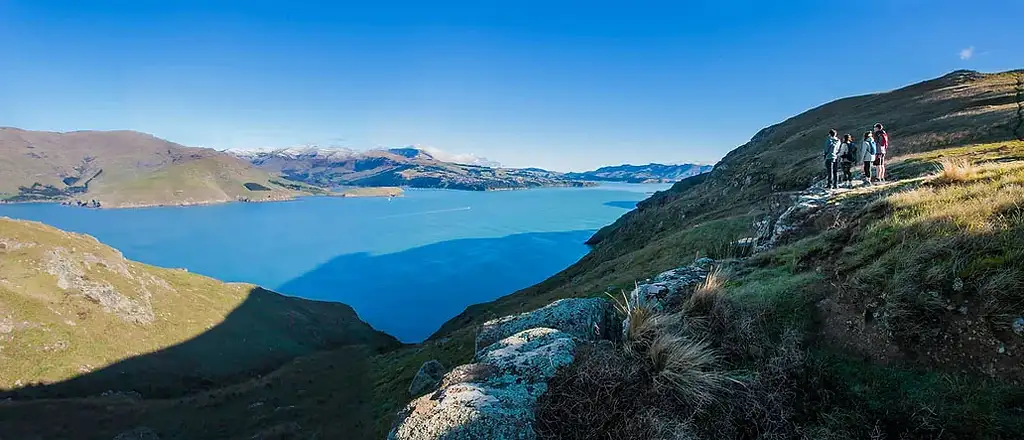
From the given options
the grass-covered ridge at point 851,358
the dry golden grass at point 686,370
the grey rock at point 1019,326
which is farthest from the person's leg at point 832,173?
the dry golden grass at point 686,370

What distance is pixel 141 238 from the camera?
16125 cm

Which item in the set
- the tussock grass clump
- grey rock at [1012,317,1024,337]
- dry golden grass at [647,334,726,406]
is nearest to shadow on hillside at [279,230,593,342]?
the tussock grass clump

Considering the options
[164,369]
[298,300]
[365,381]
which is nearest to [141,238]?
[298,300]

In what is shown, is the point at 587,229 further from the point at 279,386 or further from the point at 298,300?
the point at 279,386

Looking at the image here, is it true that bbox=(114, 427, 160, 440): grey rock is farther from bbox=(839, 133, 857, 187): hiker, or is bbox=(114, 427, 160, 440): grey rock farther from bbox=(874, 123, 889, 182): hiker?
bbox=(874, 123, 889, 182): hiker

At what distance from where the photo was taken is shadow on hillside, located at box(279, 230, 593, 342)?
288ft

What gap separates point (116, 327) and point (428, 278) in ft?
227

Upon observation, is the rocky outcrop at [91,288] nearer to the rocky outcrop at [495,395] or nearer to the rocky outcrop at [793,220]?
the rocky outcrop at [495,395]

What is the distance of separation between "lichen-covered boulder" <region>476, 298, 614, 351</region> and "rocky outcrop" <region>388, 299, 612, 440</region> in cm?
143

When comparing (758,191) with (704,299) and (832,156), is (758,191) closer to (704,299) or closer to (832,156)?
(832,156)

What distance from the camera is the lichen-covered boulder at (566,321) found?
937 centimetres

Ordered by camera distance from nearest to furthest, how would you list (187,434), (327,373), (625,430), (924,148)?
(625,430)
(187,434)
(924,148)
(327,373)

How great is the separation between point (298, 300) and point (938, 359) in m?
79.6

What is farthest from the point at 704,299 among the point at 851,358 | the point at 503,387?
the point at 503,387
